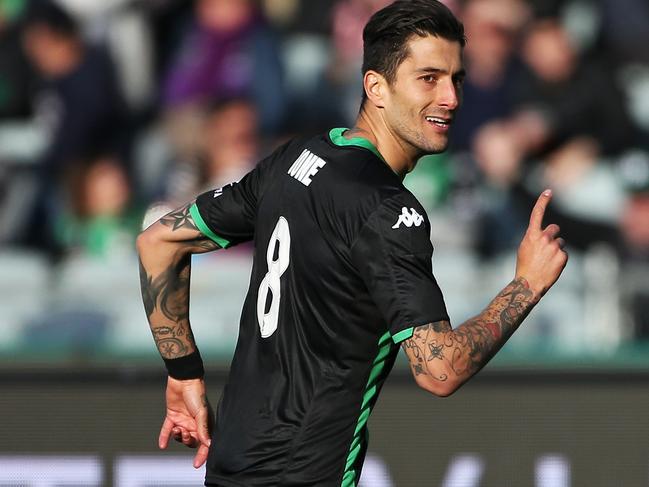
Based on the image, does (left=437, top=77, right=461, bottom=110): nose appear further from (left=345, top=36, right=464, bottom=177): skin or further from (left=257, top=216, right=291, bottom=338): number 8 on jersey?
(left=257, top=216, right=291, bottom=338): number 8 on jersey

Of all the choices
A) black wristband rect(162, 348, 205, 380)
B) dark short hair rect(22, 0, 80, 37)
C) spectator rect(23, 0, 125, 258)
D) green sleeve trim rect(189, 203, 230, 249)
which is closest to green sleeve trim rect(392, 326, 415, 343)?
green sleeve trim rect(189, 203, 230, 249)

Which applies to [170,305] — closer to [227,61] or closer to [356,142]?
[356,142]

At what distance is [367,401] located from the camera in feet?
9.57

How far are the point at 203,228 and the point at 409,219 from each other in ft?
2.55

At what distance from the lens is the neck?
9.75ft

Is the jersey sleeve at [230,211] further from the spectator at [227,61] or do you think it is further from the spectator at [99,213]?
the spectator at [227,61]

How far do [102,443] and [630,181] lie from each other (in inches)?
144

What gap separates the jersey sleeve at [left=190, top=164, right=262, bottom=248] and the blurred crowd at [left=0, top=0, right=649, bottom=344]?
12.5ft

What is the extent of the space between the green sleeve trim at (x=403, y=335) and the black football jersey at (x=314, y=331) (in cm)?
9

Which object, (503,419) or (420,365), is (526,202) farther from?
(420,365)

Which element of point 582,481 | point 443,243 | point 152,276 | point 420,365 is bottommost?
point 582,481

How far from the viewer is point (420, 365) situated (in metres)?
2.65

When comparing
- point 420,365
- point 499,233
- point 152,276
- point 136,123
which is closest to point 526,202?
point 499,233

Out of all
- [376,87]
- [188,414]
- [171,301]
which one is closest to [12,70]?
[171,301]
